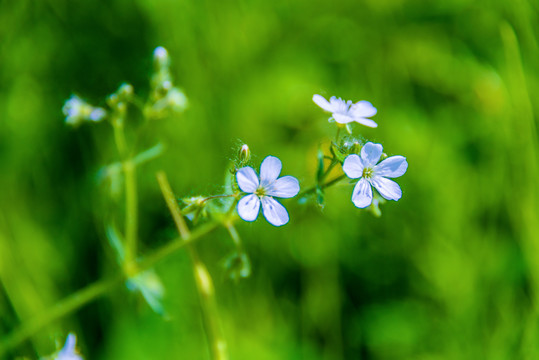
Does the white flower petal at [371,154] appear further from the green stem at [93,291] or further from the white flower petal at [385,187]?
the green stem at [93,291]

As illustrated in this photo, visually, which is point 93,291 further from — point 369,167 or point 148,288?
point 369,167

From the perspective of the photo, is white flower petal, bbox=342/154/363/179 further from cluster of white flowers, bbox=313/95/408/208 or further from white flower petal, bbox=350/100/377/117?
white flower petal, bbox=350/100/377/117

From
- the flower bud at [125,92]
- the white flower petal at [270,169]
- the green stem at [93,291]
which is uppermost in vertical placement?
the flower bud at [125,92]

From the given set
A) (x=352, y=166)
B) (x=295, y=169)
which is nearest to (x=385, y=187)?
(x=352, y=166)

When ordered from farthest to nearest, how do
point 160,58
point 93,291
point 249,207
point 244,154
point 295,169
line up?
1. point 295,169
2. point 160,58
3. point 93,291
4. point 244,154
5. point 249,207

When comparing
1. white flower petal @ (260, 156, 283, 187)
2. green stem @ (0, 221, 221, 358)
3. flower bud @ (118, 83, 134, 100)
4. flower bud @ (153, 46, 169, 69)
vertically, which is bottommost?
white flower petal @ (260, 156, 283, 187)

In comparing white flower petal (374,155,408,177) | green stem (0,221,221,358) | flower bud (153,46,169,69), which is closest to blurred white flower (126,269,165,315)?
green stem (0,221,221,358)

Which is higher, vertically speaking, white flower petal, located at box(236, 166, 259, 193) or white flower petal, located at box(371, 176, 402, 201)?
white flower petal, located at box(236, 166, 259, 193)

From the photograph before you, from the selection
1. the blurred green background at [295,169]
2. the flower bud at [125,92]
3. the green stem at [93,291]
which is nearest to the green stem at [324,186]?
the green stem at [93,291]
